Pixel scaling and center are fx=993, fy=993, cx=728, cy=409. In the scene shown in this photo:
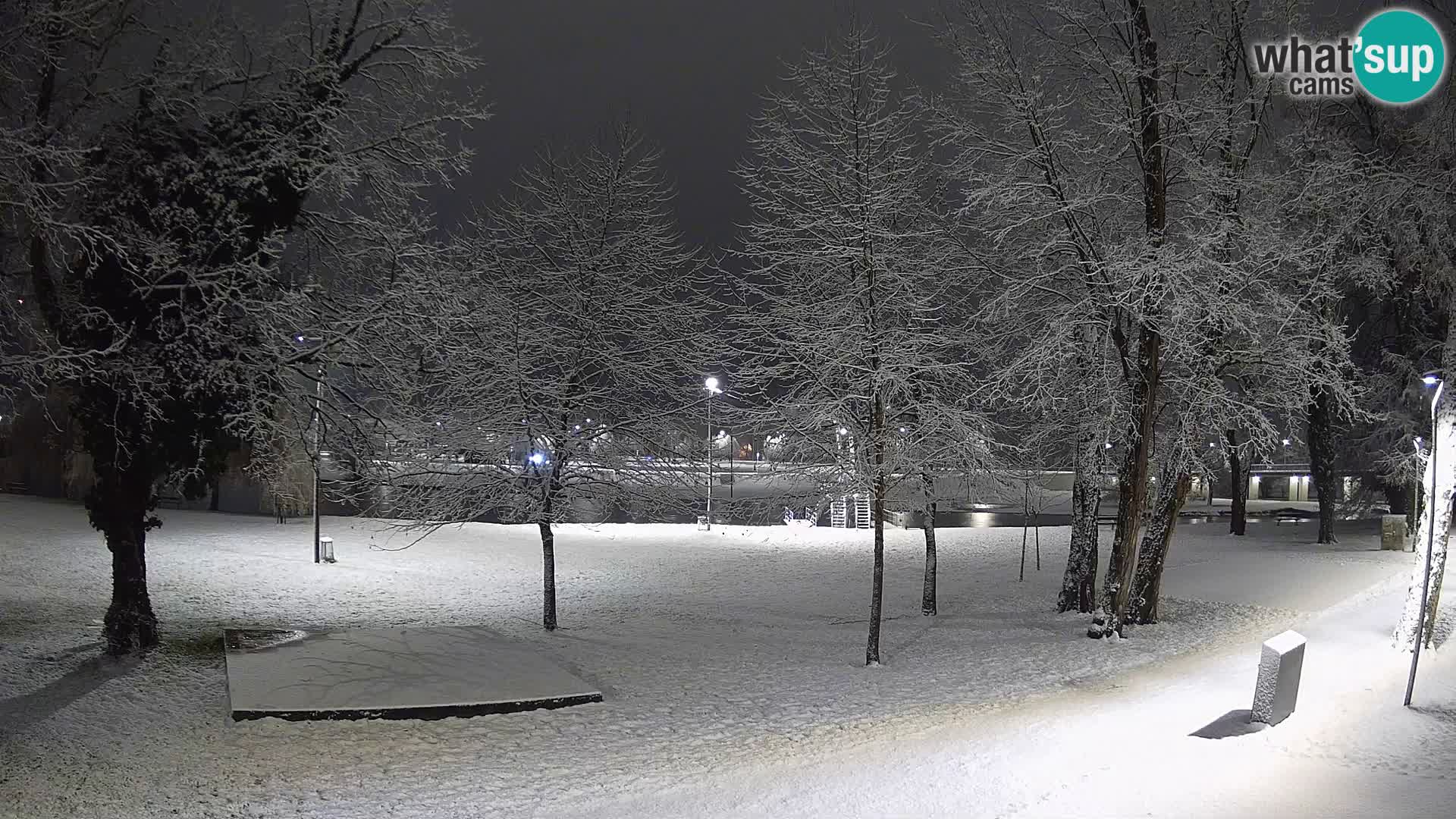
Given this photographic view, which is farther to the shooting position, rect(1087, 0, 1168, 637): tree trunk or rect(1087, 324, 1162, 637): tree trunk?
rect(1087, 324, 1162, 637): tree trunk

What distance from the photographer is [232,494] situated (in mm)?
36844

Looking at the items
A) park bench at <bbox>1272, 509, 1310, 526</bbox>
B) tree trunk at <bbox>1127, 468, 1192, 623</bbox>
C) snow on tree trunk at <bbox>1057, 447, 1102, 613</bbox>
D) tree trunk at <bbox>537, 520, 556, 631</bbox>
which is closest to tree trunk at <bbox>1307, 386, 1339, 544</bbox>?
park bench at <bbox>1272, 509, 1310, 526</bbox>

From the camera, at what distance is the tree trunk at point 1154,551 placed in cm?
1652

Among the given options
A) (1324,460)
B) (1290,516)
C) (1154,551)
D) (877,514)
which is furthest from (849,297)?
(1290,516)

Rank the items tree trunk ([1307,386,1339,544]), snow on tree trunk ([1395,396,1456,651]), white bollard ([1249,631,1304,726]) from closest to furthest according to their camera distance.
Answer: white bollard ([1249,631,1304,726]) → snow on tree trunk ([1395,396,1456,651]) → tree trunk ([1307,386,1339,544])

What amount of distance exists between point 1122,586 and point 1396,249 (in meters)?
6.24

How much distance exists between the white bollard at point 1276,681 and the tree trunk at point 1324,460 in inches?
943

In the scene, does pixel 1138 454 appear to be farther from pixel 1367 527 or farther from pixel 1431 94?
pixel 1367 527

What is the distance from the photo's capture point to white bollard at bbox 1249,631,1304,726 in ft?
29.3

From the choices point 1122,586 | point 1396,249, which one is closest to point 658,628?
point 1122,586

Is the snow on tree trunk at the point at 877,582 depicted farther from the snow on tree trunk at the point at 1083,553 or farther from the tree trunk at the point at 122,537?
the tree trunk at the point at 122,537

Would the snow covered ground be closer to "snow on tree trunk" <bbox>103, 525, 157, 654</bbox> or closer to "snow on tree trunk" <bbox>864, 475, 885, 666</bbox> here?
"snow on tree trunk" <bbox>864, 475, 885, 666</bbox>

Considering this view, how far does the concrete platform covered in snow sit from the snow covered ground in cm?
31

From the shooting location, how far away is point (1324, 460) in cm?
3067
